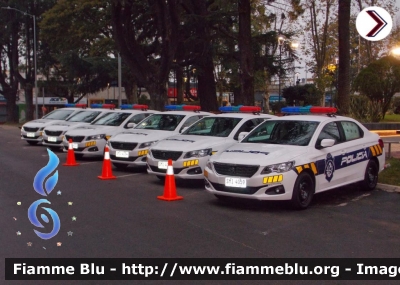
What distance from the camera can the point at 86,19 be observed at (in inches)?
1373

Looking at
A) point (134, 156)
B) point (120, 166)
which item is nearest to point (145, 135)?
point (134, 156)

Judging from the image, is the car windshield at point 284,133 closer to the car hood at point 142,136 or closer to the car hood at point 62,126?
the car hood at point 142,136

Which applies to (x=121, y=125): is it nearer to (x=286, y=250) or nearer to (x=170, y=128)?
(x=170, y=128)

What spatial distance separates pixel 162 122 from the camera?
14836mm

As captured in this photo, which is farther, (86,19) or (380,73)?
(86,19)

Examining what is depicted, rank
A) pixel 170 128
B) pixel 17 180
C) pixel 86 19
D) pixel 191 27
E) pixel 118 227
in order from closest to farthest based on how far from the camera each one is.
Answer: pixel 118 227, pixel 17 180, pixel 170 128, pixel 191 27, pixel 86 19

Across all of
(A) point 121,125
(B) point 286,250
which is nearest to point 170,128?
(A) point 121,125

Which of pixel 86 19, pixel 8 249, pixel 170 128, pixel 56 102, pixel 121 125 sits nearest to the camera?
pixel 8 249

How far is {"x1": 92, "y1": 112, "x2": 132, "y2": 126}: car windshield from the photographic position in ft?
56.3

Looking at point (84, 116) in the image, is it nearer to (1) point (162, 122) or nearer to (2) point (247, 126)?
(1) point (162, 122)

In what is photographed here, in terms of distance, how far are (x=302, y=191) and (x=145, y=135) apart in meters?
5.70

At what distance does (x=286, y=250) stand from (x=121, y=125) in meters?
10.8

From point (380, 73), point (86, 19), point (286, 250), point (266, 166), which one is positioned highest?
point (86, 19)

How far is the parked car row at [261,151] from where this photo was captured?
8.99 meters
